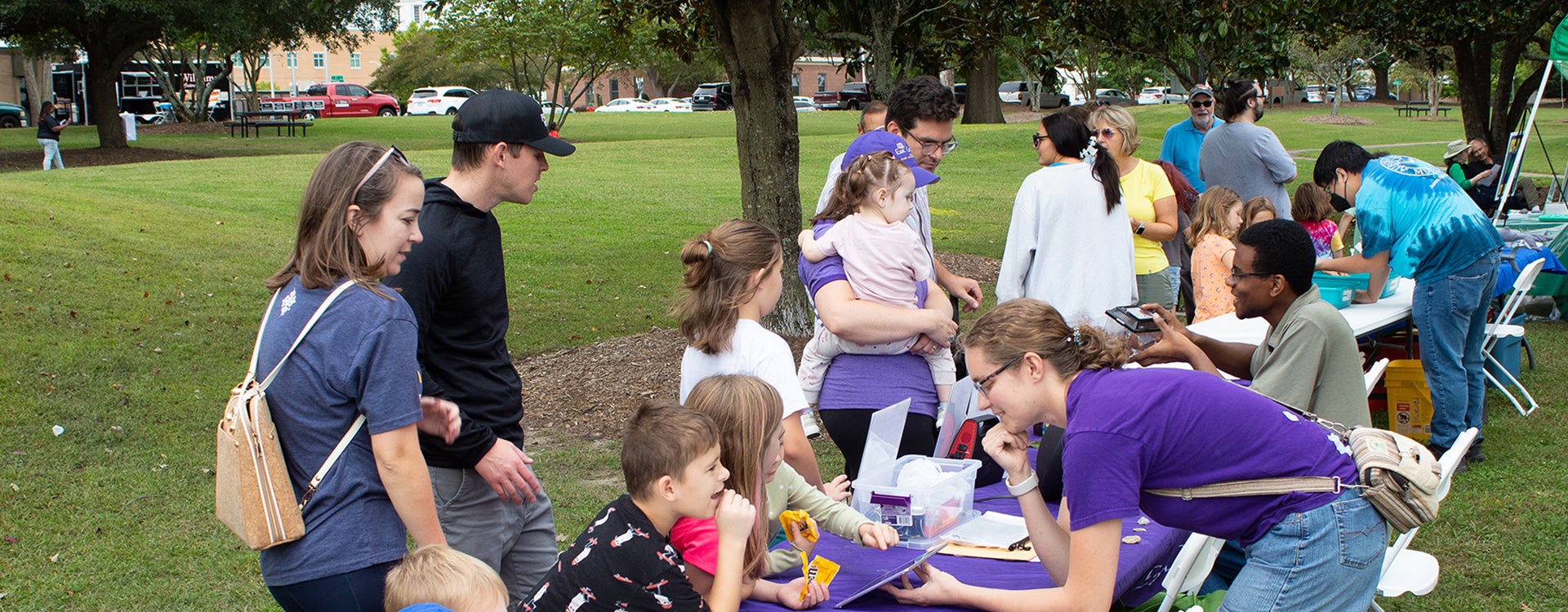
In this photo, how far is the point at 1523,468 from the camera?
223 inches

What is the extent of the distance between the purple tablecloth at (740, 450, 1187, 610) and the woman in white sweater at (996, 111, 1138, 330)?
1.53m

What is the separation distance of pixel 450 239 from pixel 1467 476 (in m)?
5.08

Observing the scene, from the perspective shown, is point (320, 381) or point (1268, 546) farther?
point (1268, 546)

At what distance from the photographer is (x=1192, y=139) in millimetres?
8094

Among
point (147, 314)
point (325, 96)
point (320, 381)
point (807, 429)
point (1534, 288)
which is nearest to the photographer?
point (320, 381)

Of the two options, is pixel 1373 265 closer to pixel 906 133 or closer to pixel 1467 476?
pixel 1467 476

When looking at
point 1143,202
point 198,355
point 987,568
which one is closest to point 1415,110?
point 1143,202

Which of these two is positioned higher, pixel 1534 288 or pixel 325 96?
pixel 325 96

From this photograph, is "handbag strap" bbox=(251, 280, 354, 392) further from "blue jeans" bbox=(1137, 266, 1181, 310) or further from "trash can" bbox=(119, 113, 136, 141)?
"trash can" bbox=(119, 113, 136, 141)

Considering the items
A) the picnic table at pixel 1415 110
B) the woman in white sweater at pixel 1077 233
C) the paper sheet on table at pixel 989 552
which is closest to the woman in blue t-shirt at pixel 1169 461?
the paper sheet on table at pixel 989 552

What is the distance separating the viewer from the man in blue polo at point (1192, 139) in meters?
7.83

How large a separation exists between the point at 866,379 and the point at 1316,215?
420 centimetres

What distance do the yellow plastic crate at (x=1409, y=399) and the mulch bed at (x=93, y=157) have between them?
2299 centimetres

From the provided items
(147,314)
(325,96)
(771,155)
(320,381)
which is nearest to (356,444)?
(320,381)
